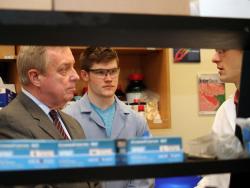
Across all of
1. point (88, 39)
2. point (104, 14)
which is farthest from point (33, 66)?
point (104, 14)

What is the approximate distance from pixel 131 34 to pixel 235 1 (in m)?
0.29

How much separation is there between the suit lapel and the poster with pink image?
5.24 feet

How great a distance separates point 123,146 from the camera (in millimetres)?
767

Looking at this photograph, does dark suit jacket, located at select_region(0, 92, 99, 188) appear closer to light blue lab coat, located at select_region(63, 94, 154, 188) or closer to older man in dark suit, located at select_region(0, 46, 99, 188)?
older man in dark suit, located at select_region(0, 46, 99, 188)

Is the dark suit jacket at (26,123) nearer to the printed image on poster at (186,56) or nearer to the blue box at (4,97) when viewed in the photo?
the blue box at (4,97)

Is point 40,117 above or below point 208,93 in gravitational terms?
below

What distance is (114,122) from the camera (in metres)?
2.17

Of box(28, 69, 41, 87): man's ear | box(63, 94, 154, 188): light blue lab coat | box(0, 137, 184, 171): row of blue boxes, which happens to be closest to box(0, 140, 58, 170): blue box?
box(0, 137, 184, 171): row of blue boxes

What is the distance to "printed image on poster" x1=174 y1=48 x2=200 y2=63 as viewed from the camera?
112 inches

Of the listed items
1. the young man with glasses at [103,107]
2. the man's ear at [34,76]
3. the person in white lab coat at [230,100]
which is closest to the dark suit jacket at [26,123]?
the man's ear at [34,76]

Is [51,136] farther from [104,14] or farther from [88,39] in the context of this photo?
[104,14]

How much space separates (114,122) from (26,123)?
2.60ft

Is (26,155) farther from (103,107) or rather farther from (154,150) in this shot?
(103,107)

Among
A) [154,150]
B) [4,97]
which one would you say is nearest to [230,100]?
[154,150]
